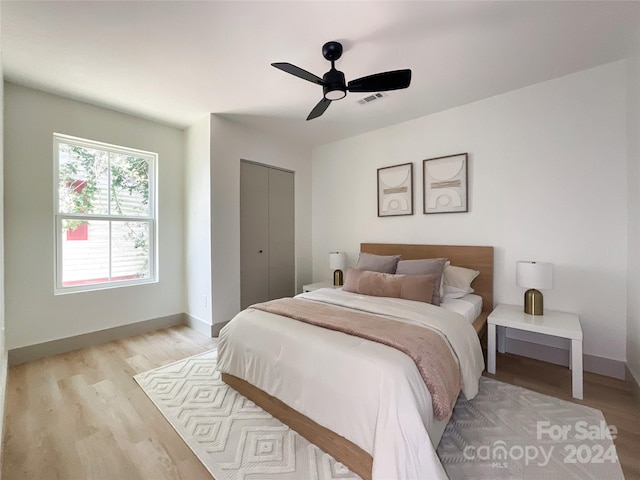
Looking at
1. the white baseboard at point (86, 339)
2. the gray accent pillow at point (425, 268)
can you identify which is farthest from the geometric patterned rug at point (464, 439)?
the white baseboard at point (86, 339)

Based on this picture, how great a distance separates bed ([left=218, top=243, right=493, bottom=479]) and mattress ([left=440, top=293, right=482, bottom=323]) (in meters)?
0.29

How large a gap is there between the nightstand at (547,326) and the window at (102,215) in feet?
13.0

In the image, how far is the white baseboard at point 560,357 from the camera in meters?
2.35

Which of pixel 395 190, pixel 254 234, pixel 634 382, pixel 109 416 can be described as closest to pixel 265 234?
pixel 254 234

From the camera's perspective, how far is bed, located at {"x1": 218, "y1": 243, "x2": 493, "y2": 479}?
1.25 metres

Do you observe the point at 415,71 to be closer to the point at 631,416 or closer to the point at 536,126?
the point at 536,126

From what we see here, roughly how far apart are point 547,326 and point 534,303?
328 millimetres

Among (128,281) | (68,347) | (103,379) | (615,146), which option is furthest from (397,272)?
(68,347)

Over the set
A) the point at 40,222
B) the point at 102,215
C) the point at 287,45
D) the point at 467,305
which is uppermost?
the point at 287,45

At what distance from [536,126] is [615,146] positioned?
0.61 m

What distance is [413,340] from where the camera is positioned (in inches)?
63.8

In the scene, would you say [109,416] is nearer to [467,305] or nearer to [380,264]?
[380,264]

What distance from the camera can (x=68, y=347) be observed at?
295 centimetres

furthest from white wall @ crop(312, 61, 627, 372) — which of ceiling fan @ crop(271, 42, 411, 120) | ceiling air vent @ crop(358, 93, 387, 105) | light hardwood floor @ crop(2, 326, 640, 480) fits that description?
ceiling fan @ crop(271, 42, 411, 120)
